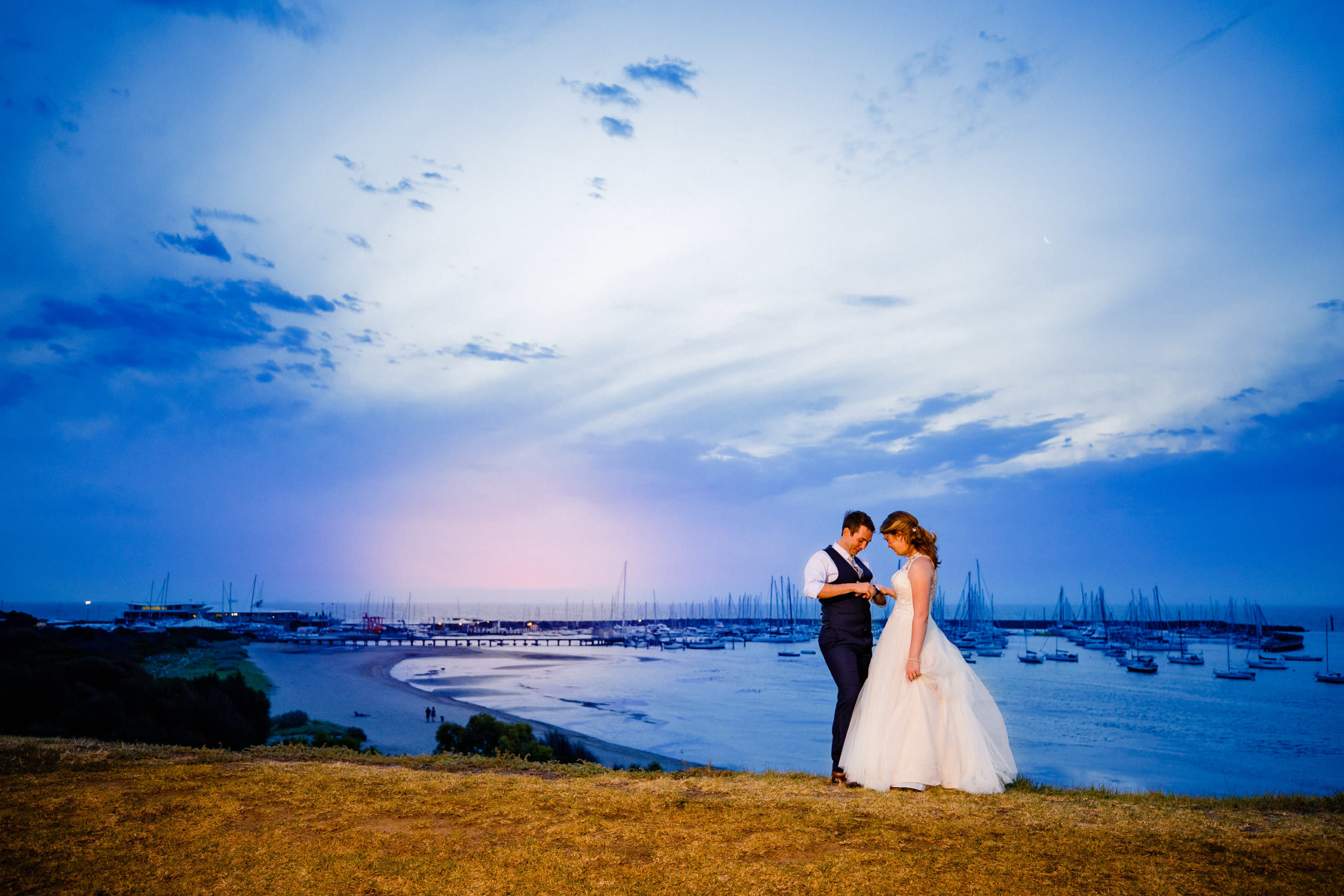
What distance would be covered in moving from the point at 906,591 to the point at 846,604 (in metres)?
0.57

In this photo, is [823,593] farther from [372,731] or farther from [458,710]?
[458,710]

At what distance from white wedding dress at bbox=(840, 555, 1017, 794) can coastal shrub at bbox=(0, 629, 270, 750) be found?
47.0 feet

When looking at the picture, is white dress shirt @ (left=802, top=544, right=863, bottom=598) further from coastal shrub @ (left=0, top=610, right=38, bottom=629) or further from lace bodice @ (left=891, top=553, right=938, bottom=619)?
coastal shrub @ (left=0, top=610, right=38, bottom=629)

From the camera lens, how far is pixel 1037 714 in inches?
2240

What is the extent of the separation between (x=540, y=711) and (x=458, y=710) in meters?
5.50

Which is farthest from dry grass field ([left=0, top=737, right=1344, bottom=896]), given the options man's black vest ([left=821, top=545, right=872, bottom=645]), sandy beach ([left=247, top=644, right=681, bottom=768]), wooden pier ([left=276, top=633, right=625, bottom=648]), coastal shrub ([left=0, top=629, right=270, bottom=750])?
wooden pier ([left=276, top=633, right=625, bottom=648])

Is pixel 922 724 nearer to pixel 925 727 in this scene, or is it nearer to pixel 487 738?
pixel 925 727

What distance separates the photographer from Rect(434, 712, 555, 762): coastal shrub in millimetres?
25984

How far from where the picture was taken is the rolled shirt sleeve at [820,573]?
6.96 metres

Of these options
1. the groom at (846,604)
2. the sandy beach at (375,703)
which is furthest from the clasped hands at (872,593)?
the sandy beach at (375,703)

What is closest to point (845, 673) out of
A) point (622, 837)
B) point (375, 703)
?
point (622, 837)

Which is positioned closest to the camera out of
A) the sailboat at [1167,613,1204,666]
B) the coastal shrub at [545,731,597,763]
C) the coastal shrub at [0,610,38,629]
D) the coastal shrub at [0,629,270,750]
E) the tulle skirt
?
the tulle skirt

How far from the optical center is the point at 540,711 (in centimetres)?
4938

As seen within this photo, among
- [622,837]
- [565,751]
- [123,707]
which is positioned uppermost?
[622,837]
